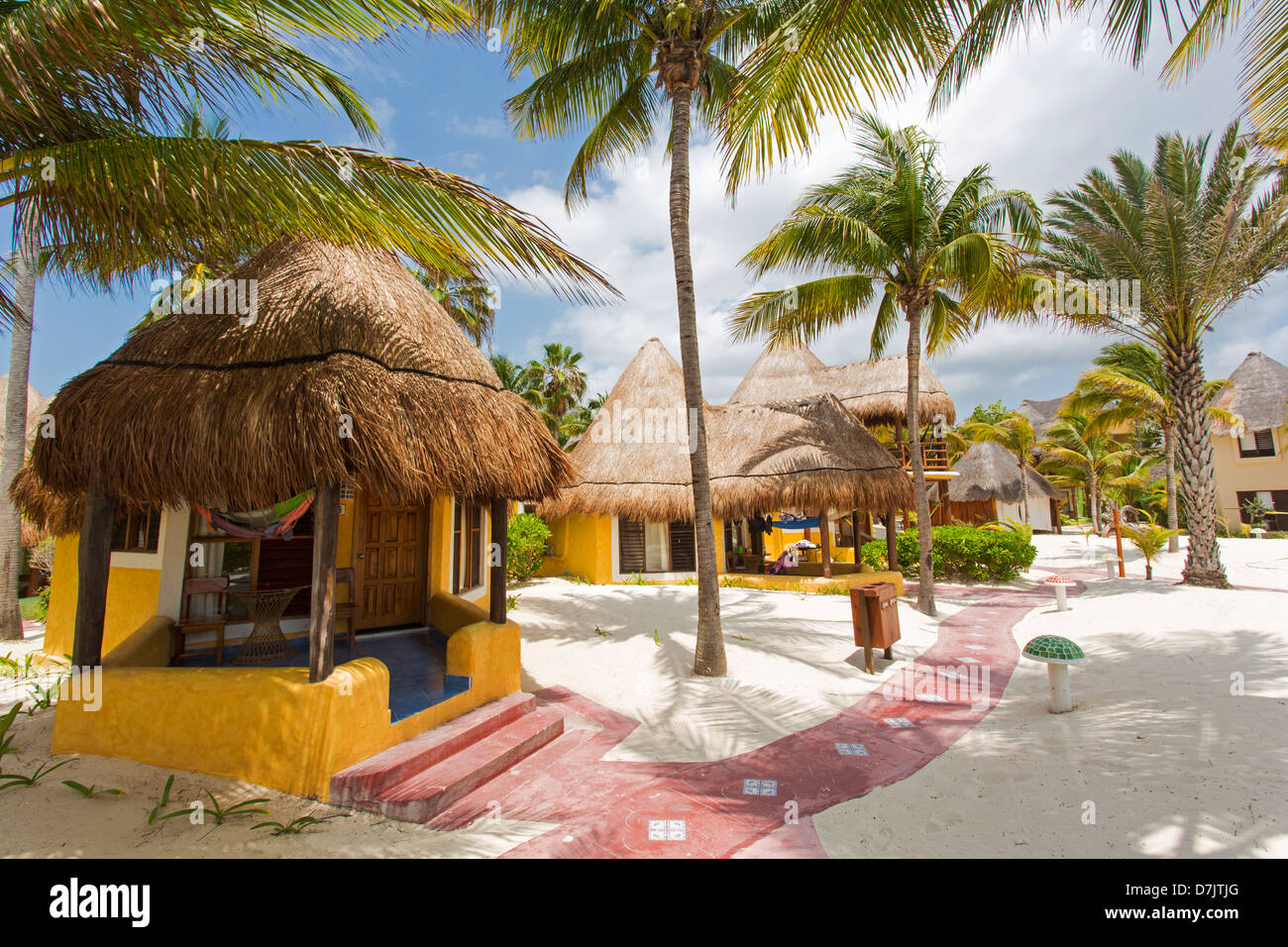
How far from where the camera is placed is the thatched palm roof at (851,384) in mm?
17172

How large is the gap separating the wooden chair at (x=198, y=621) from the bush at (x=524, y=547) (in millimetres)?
7460

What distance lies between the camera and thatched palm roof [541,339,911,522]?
1327cm

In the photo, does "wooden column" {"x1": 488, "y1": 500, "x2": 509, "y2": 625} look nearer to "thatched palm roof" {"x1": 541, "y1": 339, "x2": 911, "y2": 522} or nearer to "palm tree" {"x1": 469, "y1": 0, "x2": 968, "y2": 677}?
"palm tree" {"x1": 469, "y1": 0, "x2": 968, "y2": 677}

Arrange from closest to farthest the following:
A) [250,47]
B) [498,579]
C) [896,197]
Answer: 1. [250,47]
2. [498,579]
3. [896,197]

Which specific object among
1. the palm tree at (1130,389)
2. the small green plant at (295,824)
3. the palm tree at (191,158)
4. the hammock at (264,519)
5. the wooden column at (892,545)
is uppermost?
the palm tree at (1130,389)

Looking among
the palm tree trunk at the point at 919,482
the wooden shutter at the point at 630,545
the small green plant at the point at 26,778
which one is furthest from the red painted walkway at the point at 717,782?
the wooden shutter at the point at 630,545

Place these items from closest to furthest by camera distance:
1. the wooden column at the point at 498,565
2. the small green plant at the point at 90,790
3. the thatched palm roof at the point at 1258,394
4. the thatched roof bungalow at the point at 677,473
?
the small green plant at the point at 90,790 < the wooden column at the point at 498,565 < the thatched roof bungalow at the point at 677,473 < the thatched palm roof at the point at 1258,394

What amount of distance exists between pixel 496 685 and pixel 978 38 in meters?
7.92

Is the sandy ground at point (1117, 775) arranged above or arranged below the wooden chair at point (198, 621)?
below

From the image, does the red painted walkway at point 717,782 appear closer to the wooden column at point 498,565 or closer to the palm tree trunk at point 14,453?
the wooden column at point 498,565

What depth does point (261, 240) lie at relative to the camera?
4.51 m

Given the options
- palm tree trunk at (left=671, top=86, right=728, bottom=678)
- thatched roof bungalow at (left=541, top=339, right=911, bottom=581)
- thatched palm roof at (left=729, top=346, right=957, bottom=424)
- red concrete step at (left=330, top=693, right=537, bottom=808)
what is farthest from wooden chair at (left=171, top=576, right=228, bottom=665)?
thatched palm roof at (left=729, top=346, right=957, bottom=424)
